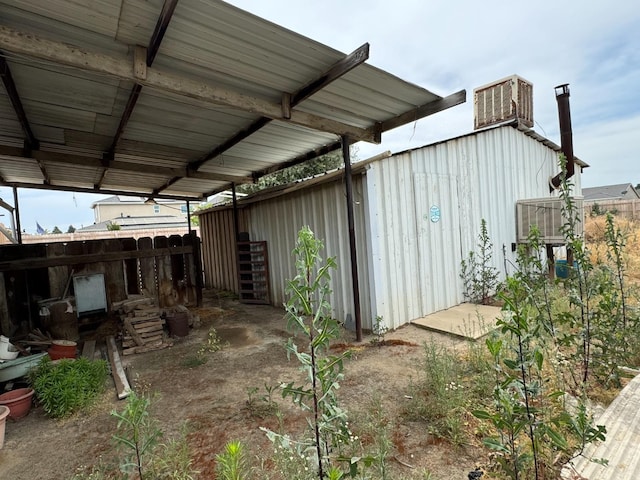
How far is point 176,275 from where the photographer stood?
7.11 meters

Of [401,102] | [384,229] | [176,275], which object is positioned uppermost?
[401,102]

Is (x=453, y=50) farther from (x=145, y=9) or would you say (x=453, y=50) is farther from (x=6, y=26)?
(x=6, y=26)

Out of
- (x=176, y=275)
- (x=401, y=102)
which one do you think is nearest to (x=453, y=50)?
(x=401, y=102)

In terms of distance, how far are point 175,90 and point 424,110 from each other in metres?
2.85

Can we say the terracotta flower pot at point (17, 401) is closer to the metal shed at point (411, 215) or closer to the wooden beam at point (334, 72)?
the metal shed at point (411, 215)

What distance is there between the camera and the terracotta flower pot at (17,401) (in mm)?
2828

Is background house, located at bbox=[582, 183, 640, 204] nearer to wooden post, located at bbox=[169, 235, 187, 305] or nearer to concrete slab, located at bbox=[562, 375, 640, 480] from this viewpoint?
concrete slab, located at bbox=[562, 375, 640, 480]

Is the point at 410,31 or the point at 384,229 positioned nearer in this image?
the point at 384,229

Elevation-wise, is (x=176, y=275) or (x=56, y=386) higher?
(x=176, y=275)

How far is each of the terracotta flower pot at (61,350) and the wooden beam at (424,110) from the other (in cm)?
516

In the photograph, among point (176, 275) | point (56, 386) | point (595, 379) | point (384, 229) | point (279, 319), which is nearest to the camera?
point (595, 379)

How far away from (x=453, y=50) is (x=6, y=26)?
21.4 ft

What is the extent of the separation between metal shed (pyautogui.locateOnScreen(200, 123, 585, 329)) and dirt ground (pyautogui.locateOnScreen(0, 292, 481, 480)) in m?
0.77

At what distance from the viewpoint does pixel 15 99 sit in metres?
3.41
